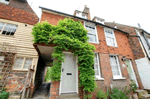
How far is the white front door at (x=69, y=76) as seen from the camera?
12.7ft

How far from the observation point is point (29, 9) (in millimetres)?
6754

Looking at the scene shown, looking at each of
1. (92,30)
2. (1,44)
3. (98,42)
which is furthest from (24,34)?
(98,42)

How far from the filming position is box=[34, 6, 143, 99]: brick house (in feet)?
13.0

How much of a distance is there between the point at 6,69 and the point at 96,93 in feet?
20.4

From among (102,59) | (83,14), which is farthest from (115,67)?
(83,14)

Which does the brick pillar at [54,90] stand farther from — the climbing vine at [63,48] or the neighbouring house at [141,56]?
the neighbouring house at [141,56]

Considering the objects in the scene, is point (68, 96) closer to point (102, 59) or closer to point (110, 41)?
point (102, 59)

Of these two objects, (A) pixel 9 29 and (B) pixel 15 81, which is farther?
(A) pixel 9 29

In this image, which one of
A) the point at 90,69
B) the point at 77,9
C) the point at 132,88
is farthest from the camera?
the point at 77,9

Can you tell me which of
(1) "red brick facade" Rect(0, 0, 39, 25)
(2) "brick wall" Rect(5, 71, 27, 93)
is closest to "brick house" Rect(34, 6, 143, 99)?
(2) "brick wall" Rect(5, 71, 27, 93)

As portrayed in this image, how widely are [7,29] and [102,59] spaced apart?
27.5 ft

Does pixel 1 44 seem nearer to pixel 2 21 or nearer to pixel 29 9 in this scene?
pixel 2 21

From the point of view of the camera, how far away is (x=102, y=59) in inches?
211

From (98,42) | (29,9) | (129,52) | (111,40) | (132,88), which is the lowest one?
(132,88)
